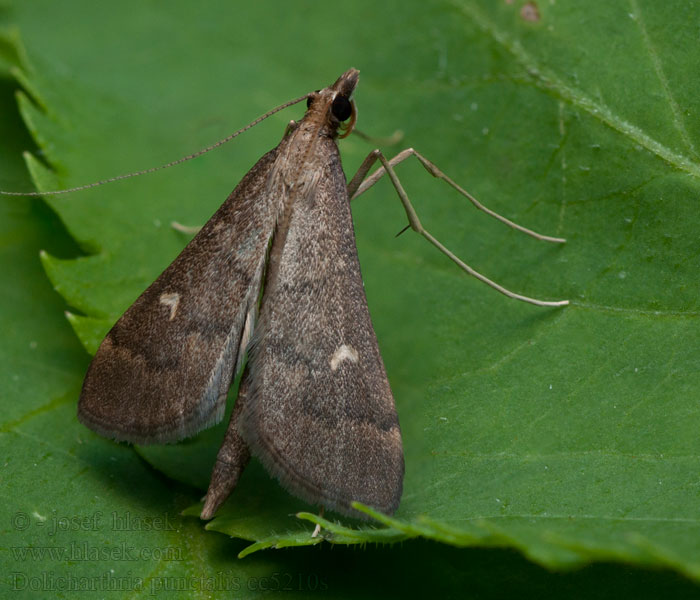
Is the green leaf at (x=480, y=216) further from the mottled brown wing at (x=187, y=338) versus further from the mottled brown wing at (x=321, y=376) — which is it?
the mottled brown wing at (x=187, y=338)

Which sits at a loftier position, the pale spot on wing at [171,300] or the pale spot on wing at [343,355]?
the pale spot on wing at [343,355]

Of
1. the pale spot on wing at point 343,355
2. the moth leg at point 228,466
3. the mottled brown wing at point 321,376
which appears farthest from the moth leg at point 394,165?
the moth leg at point 228,466

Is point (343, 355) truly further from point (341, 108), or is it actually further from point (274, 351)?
point (341, 108)

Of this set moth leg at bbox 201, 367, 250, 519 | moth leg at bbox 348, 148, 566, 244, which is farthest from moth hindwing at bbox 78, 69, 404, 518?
moth leg at bbox 348, 148, 566, 244

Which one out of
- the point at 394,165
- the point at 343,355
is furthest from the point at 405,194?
the point at 343,355

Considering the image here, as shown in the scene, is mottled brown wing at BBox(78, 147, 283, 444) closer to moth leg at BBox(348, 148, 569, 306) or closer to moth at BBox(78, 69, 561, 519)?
moth at BBox(78, 69, 561, 519)

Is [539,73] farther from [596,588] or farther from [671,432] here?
[596,588]
